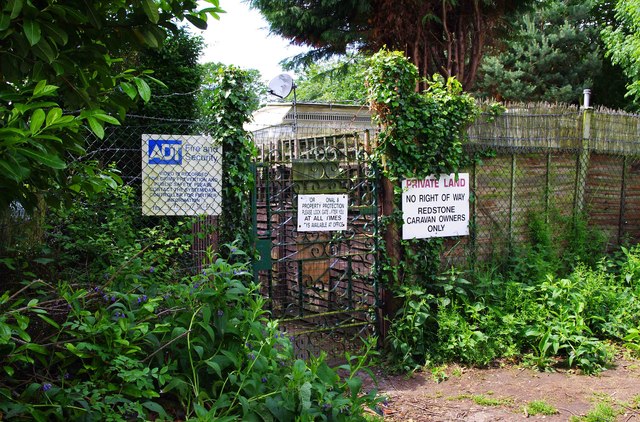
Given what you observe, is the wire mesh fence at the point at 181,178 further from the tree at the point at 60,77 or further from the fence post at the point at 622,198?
the fence post at the point at 622,198

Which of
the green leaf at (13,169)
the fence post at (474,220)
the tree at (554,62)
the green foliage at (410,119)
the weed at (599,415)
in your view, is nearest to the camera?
the green leaf at (13,169)

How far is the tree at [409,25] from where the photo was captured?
10195mm

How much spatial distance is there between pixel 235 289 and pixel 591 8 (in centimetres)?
2244

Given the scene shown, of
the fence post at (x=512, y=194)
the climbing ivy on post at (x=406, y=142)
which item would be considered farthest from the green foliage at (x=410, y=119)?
the fence post at (x=512, y=194)

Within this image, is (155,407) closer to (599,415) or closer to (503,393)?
(503,393)

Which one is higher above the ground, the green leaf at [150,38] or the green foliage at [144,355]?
the green leaf at [150,38]

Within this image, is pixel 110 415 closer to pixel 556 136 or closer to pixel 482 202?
pixel 482 202

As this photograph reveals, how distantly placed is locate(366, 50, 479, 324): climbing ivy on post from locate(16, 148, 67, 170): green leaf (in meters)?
4.08

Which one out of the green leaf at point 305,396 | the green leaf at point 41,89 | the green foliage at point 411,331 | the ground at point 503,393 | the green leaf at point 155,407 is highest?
the green leaf at point 41,89

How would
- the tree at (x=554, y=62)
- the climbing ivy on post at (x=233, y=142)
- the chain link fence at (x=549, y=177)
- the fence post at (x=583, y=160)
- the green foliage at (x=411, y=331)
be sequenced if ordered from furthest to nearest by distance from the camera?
the tree at (x=554, y=62), the fence post at (x=583, y=160), the chain link fence at (x=549, y=177), the green foliage at (x=411, y=331), the climbing ivy on post at (x=233, y=142)

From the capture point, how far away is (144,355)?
315 cm

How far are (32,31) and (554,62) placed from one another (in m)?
21.3

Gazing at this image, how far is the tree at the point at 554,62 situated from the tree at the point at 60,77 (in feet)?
63.8

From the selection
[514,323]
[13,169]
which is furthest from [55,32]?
[514,323]
